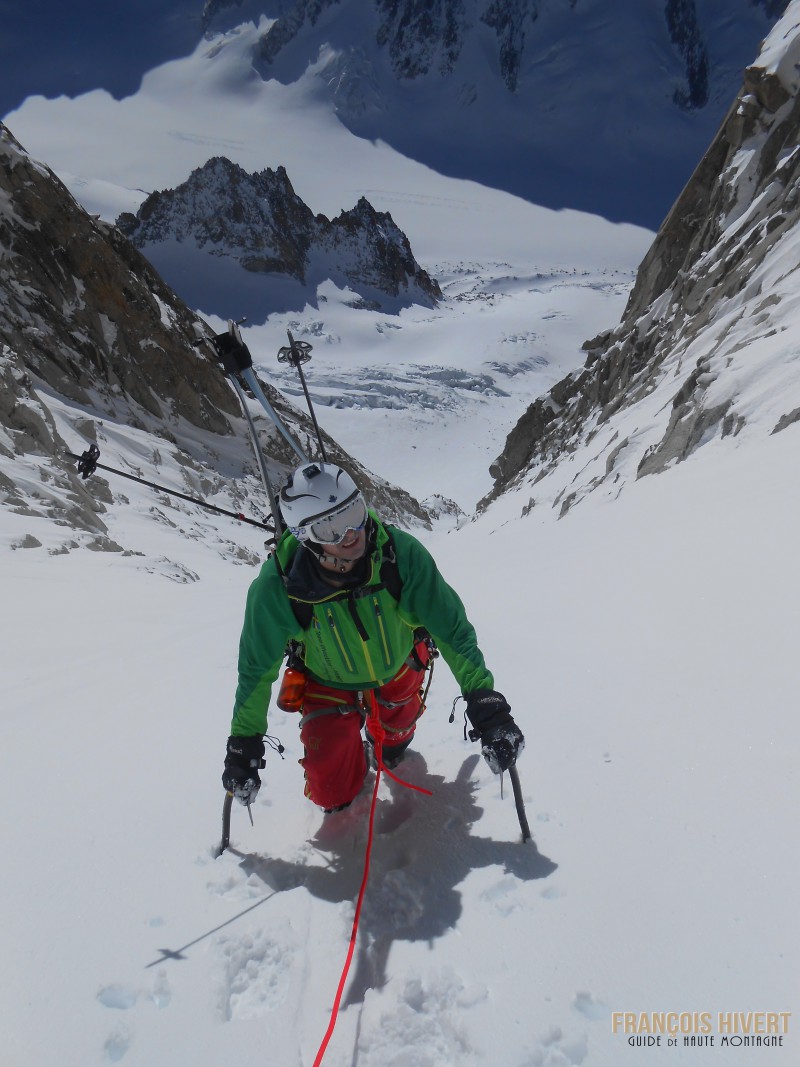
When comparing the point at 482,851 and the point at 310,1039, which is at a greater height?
the point at 482,851

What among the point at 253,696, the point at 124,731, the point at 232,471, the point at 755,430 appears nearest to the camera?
the point at 253,696

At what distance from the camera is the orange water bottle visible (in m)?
3.51

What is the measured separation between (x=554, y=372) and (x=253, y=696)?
513 ft

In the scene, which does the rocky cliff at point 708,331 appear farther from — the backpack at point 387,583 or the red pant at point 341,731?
the backpack at point 387,583

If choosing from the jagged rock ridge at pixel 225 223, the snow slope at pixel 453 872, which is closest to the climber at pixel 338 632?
the snow slope at pixel 453 872

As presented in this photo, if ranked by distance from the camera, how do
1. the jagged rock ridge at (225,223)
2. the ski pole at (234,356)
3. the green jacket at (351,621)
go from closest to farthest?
the green jacket at (351,621) → the ski pole at (234,356) → the jagged rock ridge at (225,223)

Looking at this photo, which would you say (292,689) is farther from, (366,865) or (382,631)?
(366,865)

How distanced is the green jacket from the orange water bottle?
0.24 meters

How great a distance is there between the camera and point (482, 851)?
301 cm

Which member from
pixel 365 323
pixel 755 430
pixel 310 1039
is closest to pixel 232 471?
pixel 755 430

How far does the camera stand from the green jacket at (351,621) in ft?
10.4

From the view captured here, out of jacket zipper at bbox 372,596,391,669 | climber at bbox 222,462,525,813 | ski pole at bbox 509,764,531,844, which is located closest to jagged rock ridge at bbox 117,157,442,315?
climber at bbox 222,462,525,813

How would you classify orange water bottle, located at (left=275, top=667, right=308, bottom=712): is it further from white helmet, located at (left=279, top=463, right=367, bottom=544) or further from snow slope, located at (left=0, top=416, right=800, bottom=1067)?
white helmet, located at (left=279, top=463, right=367, bottom=544)

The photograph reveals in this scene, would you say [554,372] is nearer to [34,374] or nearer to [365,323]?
[365,323]
